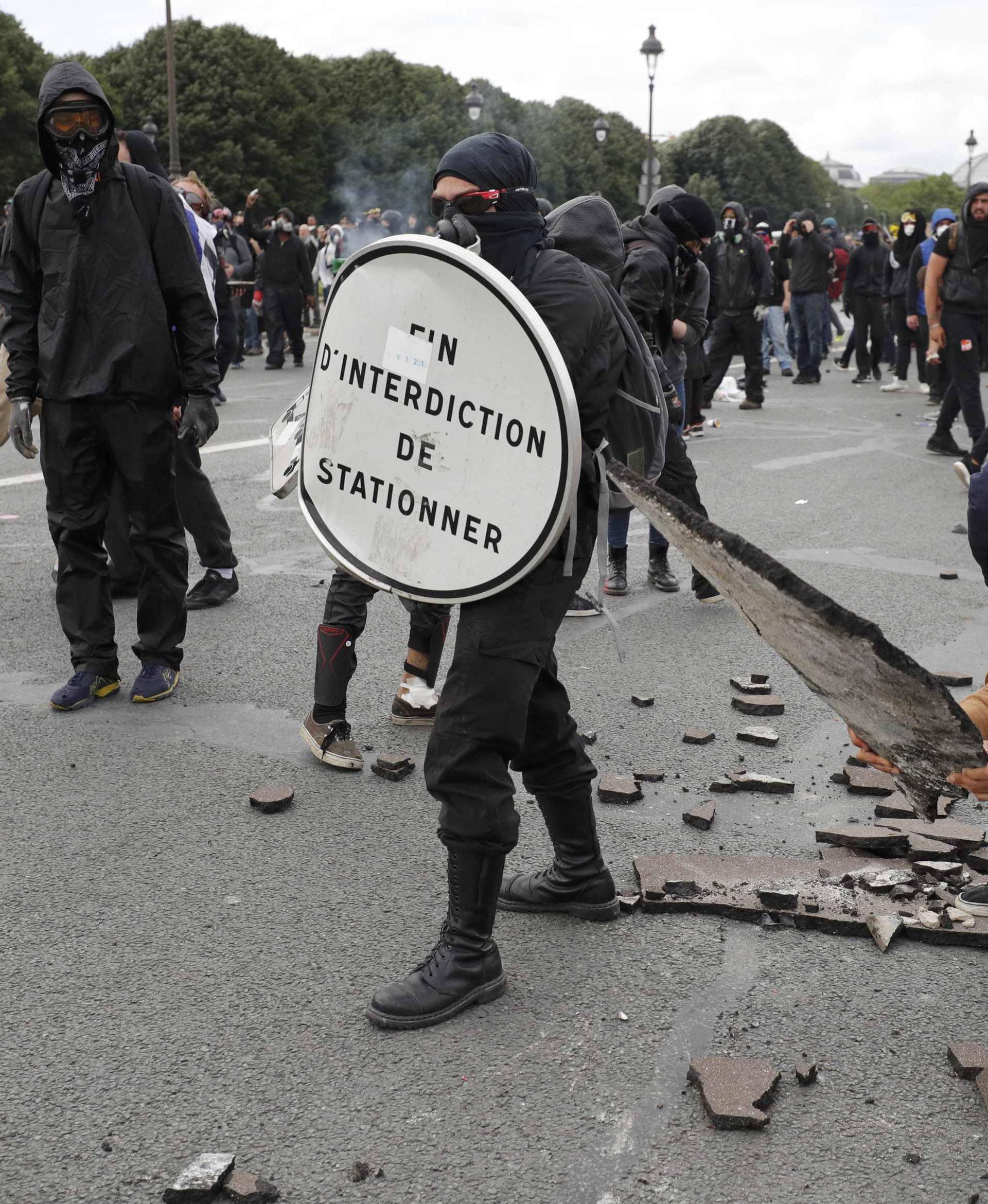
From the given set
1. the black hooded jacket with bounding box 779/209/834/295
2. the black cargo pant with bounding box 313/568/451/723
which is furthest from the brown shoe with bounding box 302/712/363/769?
the black hooded jacket with bounding box 779/209/834/295

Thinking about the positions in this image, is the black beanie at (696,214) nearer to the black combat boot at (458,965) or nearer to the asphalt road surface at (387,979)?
the asphalt road surface at (387,979)

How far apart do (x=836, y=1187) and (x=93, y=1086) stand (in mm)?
1449

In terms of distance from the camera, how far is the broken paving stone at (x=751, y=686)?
546cm

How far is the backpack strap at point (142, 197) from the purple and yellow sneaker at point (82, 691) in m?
1.66

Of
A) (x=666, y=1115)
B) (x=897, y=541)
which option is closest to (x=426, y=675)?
(x=666, y=1115)

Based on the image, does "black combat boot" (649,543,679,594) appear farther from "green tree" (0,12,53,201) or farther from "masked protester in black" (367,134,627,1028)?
"green tree" (0,12,53,201)

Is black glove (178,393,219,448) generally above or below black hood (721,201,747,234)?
below

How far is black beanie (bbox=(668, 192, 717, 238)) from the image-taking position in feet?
23.4

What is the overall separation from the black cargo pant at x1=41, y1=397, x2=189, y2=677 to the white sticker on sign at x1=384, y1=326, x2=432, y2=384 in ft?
7.65

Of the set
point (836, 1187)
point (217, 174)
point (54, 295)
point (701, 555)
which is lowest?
point (836, 1187)

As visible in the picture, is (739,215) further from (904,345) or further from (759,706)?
(759,706)

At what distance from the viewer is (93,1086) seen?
2807mm

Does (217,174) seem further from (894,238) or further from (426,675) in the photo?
(426,675)

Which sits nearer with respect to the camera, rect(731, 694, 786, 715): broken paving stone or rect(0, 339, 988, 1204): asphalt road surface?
rect(0, 339, 988, 1204): asphalt road surface
